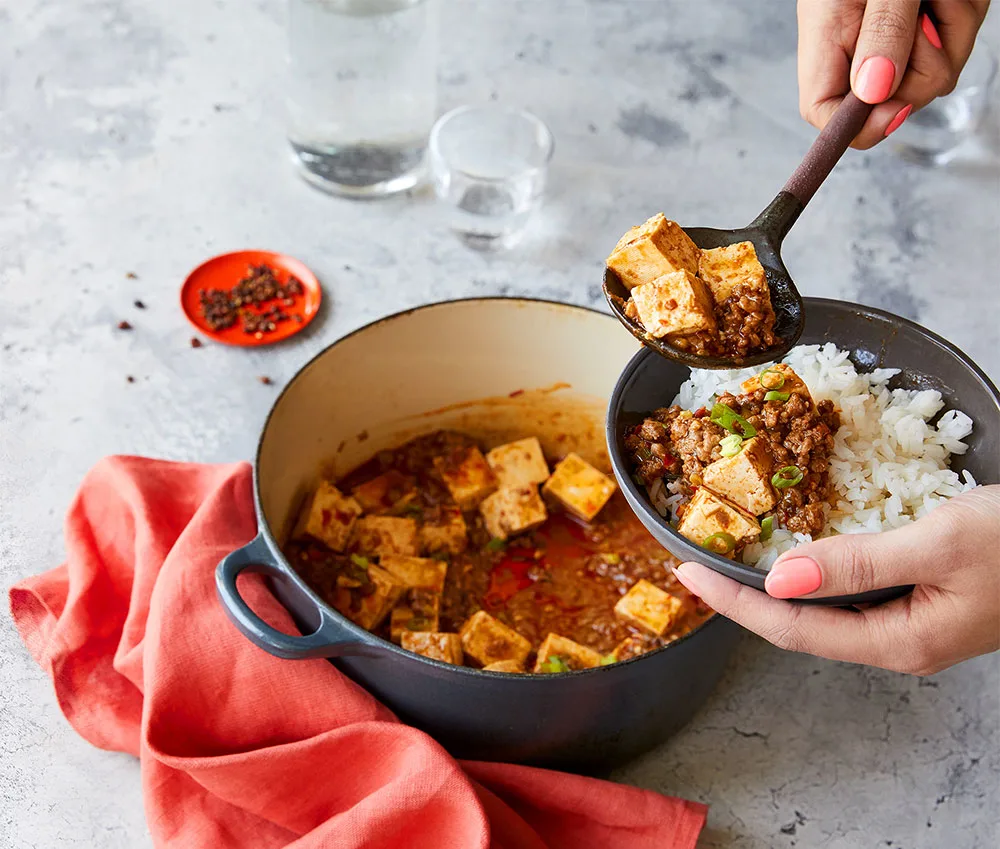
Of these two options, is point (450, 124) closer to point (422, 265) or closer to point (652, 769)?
point (422, 265)

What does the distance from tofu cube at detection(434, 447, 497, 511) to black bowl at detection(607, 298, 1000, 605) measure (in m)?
0.55

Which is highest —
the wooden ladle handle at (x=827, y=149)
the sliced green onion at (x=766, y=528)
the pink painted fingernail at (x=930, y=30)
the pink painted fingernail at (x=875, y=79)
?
the pink painted fingernail at (x=930, y=30)

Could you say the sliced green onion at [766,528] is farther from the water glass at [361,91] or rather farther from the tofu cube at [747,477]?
the water glass at [361,91]

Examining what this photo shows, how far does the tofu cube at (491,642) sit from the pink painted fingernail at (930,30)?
1.22 metres

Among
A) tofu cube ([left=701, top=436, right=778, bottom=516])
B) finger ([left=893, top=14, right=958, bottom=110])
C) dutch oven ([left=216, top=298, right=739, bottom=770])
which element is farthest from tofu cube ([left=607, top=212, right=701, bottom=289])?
finger ([left=893, top=14, right=958, bottom=110])

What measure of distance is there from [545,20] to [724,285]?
2.01 m

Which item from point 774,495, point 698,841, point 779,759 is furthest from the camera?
point 779,759

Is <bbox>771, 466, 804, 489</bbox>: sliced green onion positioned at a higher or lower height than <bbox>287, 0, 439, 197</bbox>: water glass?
higher

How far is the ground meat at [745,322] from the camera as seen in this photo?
140 cm

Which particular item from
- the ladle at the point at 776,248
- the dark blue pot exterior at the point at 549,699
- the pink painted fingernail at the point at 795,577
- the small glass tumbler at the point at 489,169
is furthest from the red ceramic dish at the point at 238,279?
the pink painted fingernail at the point at 795,577

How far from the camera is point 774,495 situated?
1.38m

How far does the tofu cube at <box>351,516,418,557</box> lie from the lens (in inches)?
77.5

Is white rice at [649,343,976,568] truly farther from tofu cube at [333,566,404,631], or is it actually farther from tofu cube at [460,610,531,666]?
tofu cube at [333,566,404,631]

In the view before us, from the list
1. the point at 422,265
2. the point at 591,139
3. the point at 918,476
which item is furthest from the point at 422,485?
the point at 591,139
